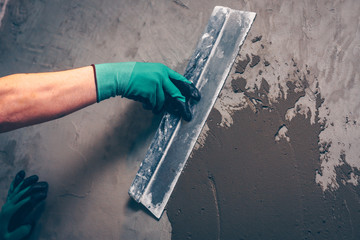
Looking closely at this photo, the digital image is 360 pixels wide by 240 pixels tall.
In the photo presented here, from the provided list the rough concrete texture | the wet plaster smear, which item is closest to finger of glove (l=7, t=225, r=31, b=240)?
the rough concrete texture

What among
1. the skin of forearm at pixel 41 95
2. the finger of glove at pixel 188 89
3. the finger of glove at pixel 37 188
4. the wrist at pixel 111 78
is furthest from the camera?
the finger of glove at pixel 37 188

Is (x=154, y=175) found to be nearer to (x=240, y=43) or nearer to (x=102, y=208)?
(x=102, y=208)

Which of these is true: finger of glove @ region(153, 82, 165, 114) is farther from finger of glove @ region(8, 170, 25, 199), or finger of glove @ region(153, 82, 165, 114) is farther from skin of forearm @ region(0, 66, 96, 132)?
finger of glove @ region(8, 170, 25, 199)

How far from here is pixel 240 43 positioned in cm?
159

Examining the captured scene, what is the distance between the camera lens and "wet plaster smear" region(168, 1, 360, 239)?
1510 mm

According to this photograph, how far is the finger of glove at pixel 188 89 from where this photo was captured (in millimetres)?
1508

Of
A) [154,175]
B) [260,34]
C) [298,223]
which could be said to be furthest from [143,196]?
[260,34]

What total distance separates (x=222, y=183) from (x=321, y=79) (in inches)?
41.9

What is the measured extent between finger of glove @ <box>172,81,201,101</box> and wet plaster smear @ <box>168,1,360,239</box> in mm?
204

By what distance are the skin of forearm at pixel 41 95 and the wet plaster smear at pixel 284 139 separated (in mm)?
872

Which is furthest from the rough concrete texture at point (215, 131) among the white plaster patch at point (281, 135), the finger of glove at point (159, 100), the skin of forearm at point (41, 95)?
the skin of forearm at point (41, 95)

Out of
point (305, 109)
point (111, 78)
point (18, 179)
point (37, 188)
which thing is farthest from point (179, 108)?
point (18, 179)

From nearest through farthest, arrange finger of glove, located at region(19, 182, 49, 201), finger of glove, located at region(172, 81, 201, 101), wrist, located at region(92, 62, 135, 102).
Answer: wrist, located at region(92, 62, 135, 102), finger of glove, located at region(172, 81, 201, 101), finger of glove, located at region(19, 182, 49, 201)

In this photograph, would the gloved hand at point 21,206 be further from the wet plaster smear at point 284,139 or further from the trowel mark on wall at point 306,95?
the trowel mark on wall at point 306,95
